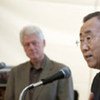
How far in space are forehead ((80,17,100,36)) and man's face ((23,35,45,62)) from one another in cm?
72

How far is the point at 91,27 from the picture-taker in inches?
55.7

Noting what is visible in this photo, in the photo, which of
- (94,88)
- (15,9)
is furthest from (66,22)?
(94,88)

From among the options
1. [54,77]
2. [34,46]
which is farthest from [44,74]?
[54,77]

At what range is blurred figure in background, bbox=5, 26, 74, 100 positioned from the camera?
2.07 meters

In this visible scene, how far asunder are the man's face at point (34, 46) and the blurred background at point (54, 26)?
0.65 m

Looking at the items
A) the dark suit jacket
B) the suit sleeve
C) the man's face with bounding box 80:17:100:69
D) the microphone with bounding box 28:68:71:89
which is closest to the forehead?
the man's face with bounding box 80:17:100:69

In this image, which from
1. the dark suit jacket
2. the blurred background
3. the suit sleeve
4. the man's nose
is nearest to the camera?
the man's nose

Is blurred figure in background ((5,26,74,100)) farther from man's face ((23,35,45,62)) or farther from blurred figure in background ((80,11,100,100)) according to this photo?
blurred figure in background ((80,11,100,100))

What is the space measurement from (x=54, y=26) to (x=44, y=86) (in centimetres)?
83

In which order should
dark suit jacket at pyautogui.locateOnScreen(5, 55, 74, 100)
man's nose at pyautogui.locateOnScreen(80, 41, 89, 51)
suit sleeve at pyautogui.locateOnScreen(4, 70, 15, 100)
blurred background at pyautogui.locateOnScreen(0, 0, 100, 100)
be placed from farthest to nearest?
blurred background at pyautogui.locateOnScreen(0, 0, 100, 100)
suit sleeve at pyautogui.locateOnScreen(4, 70, 15, 100)
dark suit jacket at pyautogui.locateOnScreen(5, 55, 74, 100)
man's nose at pyautogui.locateOnScreen(80, 41, 89, 51)

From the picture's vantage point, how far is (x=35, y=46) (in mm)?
2125

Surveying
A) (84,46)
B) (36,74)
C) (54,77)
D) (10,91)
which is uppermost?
(84,46)

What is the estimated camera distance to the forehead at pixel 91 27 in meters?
1.41

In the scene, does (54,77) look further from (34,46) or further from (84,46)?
(34,46)
